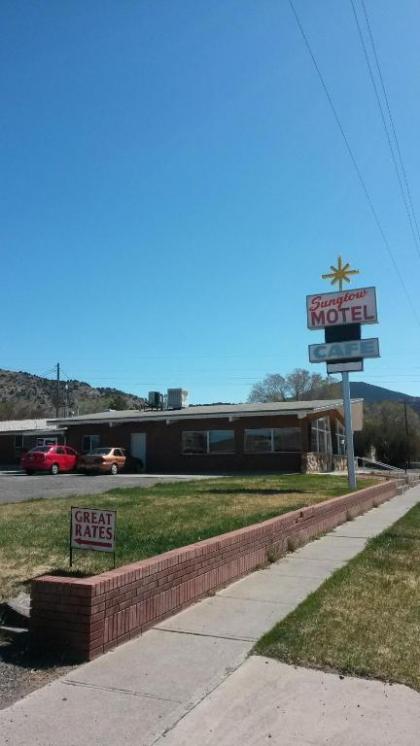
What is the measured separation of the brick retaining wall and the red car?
23054 millimetres

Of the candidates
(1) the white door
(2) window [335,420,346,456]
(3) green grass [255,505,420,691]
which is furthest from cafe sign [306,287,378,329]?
(2) window [335,420,346,456]

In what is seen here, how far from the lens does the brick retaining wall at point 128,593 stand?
17.3ft

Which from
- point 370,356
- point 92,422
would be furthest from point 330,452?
point 370,356

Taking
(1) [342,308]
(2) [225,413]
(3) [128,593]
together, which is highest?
(1) [342,308]

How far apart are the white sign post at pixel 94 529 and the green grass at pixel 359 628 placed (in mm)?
1759

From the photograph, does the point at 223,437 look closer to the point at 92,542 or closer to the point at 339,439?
the point at 339,439

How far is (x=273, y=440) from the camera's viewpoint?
31.6 m

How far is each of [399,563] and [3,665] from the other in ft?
20.2

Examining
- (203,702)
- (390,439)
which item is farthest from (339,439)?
(390,439)

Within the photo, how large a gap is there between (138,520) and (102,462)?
2024 centimetres

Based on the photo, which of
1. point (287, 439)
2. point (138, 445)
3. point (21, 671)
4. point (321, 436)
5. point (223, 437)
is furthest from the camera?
point (321, 436)

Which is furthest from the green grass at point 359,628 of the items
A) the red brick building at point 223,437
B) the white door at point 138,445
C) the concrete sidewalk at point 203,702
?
the white door at point 138,445

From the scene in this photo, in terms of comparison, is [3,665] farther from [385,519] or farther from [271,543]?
[385,519]

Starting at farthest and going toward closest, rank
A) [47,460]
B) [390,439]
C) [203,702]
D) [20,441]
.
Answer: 1. [390,439]
2. [20,441]
3. [47,460]
4. [203,702]
